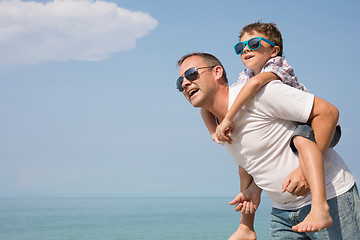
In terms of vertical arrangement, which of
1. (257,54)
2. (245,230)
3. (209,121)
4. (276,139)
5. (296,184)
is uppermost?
(257,54)

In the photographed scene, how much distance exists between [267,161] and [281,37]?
102cm

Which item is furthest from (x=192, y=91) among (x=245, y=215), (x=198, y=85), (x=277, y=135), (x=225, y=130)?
(x=245, y=215)

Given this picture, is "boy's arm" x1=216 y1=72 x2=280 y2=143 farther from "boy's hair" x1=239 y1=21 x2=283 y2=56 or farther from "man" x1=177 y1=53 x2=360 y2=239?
"boy's hair" x1=239 y1=21 x2=283 y2=56

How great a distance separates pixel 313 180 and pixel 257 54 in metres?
1.03

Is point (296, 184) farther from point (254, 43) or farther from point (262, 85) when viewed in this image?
point (254, 43)

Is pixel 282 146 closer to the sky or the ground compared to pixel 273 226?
closer to the sky

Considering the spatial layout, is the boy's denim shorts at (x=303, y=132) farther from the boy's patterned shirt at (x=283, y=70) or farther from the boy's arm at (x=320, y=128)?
the boy's patterned shirt at (x=283, y=70)

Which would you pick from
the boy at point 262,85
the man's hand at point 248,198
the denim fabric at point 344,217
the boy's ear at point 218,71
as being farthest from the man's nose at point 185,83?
the denim fabric at point 344,217

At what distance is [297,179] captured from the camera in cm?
255

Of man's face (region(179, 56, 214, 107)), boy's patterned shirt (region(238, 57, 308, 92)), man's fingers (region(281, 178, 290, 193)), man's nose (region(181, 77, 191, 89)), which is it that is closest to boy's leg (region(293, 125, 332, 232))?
man's fingers (region(281, 178, 290, 193))

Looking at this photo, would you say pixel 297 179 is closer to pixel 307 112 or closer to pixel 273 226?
pixel 307 112

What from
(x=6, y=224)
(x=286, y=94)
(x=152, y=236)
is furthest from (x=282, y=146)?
(x=6, y=224)

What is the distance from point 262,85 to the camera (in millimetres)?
2590

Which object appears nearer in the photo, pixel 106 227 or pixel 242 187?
pixel 242 187
